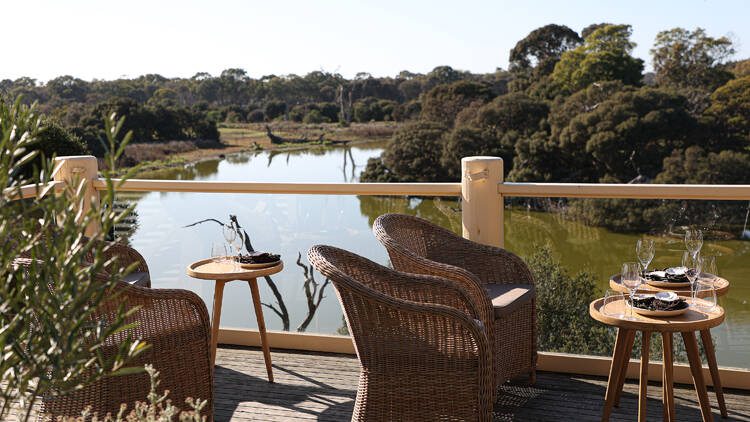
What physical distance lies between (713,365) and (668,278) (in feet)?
1.38

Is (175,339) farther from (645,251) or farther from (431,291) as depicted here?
(645,251)

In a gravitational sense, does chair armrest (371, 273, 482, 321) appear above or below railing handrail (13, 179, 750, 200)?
below

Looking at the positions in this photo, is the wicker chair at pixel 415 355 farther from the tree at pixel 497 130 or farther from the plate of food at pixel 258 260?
the tree at pixel 497 130

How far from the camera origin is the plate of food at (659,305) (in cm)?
230

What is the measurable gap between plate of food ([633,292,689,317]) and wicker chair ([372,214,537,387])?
59 centimetres

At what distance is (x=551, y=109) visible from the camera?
2414 cm

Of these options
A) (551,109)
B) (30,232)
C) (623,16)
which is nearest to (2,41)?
(551,109)

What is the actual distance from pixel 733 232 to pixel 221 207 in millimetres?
3387

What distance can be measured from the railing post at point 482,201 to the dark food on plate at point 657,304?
1.14m

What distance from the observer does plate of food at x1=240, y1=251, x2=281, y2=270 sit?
3.32 m

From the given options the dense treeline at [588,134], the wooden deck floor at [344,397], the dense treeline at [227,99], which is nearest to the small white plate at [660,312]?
the wooden deck floor at [344,397]

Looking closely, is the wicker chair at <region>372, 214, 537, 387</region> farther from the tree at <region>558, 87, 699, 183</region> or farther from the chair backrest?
the tree at <region>558, 87, 699, 183</region>

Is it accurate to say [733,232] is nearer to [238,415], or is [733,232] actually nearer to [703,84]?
[238,415]

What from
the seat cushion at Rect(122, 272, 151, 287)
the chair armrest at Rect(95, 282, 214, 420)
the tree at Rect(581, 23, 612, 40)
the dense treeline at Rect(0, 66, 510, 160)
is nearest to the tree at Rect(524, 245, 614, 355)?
the chair armrest at Rect(95, 282, 214, 420)
